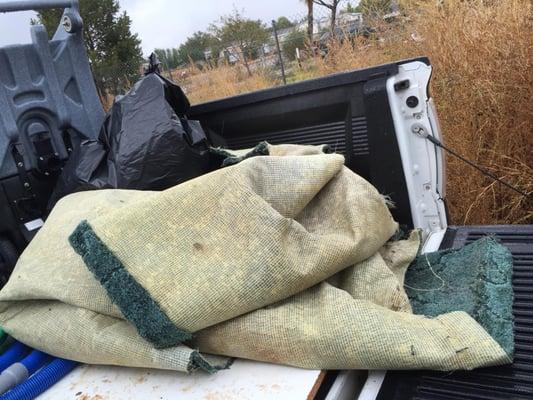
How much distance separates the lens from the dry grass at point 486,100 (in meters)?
3.03

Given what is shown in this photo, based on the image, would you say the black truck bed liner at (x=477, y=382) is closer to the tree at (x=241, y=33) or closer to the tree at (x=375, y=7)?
the tree at (x=375, y=7)

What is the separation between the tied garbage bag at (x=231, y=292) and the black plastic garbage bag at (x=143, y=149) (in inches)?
21.6

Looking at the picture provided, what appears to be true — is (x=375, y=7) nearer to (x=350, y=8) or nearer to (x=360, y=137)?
(x=350, y=8)

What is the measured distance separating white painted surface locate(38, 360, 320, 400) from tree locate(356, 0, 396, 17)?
5.19 meters

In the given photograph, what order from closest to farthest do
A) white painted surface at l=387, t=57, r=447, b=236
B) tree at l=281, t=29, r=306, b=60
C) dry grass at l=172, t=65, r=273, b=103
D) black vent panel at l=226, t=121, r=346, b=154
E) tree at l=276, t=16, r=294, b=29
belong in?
white painted surface at l=387, t=57, r=447, b=236
black vent panel at l=226, t=121, r=346, b=154
dry grass at l=172, t=65, r=273, b=103
tree at l=281, t=29, r=306, b=60
tree at l=276, t=16, r=294, b=29

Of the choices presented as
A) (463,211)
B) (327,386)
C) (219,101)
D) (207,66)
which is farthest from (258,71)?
(327,386)

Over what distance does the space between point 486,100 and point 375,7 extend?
3.17 meters

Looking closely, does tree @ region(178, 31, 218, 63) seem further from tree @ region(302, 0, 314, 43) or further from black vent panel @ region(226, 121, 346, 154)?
black vent panel @ region(226, 121, 346, 154)

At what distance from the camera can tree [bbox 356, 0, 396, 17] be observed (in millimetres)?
5699

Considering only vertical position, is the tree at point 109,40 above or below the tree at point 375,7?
above

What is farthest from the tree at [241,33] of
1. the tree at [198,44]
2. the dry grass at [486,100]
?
the dry grass at [486,100]

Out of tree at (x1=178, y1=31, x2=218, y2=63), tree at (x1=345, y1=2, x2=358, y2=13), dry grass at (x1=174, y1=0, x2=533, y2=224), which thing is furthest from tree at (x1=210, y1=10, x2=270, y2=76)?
dry grass at (x1=174, y1=0, x2=533, y2=224)

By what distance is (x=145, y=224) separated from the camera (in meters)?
1.21

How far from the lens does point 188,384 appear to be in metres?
1.14
